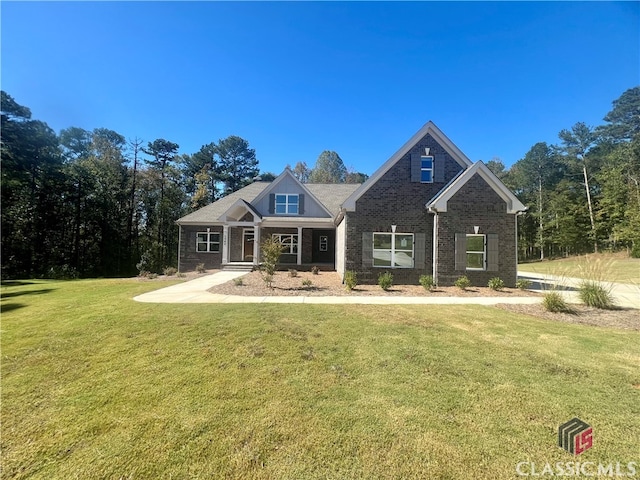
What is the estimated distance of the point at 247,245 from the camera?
848 inches

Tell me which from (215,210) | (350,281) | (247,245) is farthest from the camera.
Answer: (215,210)

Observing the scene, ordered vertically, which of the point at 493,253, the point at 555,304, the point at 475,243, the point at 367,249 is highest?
the point at 475,243

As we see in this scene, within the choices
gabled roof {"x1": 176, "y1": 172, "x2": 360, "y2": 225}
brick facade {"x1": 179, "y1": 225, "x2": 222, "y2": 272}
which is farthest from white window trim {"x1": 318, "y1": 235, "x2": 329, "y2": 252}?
brick facade {"x1": 179, "y1": 225, "x2": 222, "y2": 272}

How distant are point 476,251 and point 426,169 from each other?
459 cm

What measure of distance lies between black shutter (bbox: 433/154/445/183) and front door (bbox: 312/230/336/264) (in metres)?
9.44

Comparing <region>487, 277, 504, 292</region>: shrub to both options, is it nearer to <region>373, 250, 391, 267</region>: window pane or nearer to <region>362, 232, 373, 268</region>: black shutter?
<region>373, 250, 391, 267</region>: window pane

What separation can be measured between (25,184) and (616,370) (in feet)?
118

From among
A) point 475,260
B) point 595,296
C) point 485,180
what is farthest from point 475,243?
point 595,296

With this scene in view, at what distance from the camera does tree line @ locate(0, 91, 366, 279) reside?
23.0 m

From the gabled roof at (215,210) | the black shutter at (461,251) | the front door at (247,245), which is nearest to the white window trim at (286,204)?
the front door at (247,245)

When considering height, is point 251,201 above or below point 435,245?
above

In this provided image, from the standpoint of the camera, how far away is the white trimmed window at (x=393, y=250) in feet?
44.4

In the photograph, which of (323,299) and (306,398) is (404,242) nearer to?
(323,299)

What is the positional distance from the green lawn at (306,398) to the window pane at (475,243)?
6.67m
